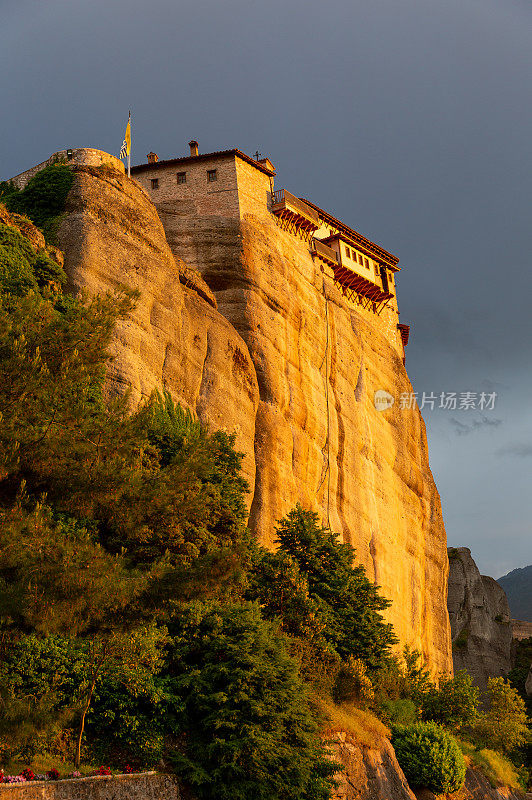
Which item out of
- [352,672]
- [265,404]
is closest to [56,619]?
[352,672]

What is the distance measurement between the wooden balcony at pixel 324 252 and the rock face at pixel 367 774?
110 feet

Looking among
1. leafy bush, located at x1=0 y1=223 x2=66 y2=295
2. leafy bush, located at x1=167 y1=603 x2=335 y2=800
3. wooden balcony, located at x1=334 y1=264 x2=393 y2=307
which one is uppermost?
wooden balcony, located at x1=334 y1=264 x2=393 y2=307

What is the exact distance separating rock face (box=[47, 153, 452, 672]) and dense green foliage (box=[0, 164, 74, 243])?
545mm

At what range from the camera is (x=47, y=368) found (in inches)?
611

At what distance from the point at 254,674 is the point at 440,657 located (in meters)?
38.5

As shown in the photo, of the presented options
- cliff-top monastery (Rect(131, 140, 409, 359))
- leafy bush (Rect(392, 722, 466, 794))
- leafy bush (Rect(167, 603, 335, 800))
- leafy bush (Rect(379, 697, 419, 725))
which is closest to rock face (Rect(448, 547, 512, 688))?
cliff-top monastery (Rect(131, 140, 409, 359))

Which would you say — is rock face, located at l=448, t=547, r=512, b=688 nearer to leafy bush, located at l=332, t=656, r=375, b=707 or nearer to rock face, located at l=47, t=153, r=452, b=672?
rock face, located at l=47, t=153, r=452, b=672

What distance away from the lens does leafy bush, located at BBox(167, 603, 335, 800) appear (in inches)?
683

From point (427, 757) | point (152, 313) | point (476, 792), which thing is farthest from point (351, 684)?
point (152, 313)

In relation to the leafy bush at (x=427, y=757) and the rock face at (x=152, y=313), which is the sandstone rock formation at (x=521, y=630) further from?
the leafy bush at (x=427, y=757)

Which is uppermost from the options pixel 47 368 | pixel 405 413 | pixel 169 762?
pixel 405 413

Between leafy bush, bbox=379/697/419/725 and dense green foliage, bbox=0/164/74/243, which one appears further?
dense green foliage, bbox=0/164/74/243

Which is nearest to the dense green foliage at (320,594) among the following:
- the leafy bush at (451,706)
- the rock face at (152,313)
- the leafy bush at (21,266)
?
the rock face at (152,313)

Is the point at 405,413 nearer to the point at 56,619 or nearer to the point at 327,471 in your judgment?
the point at 327,471
